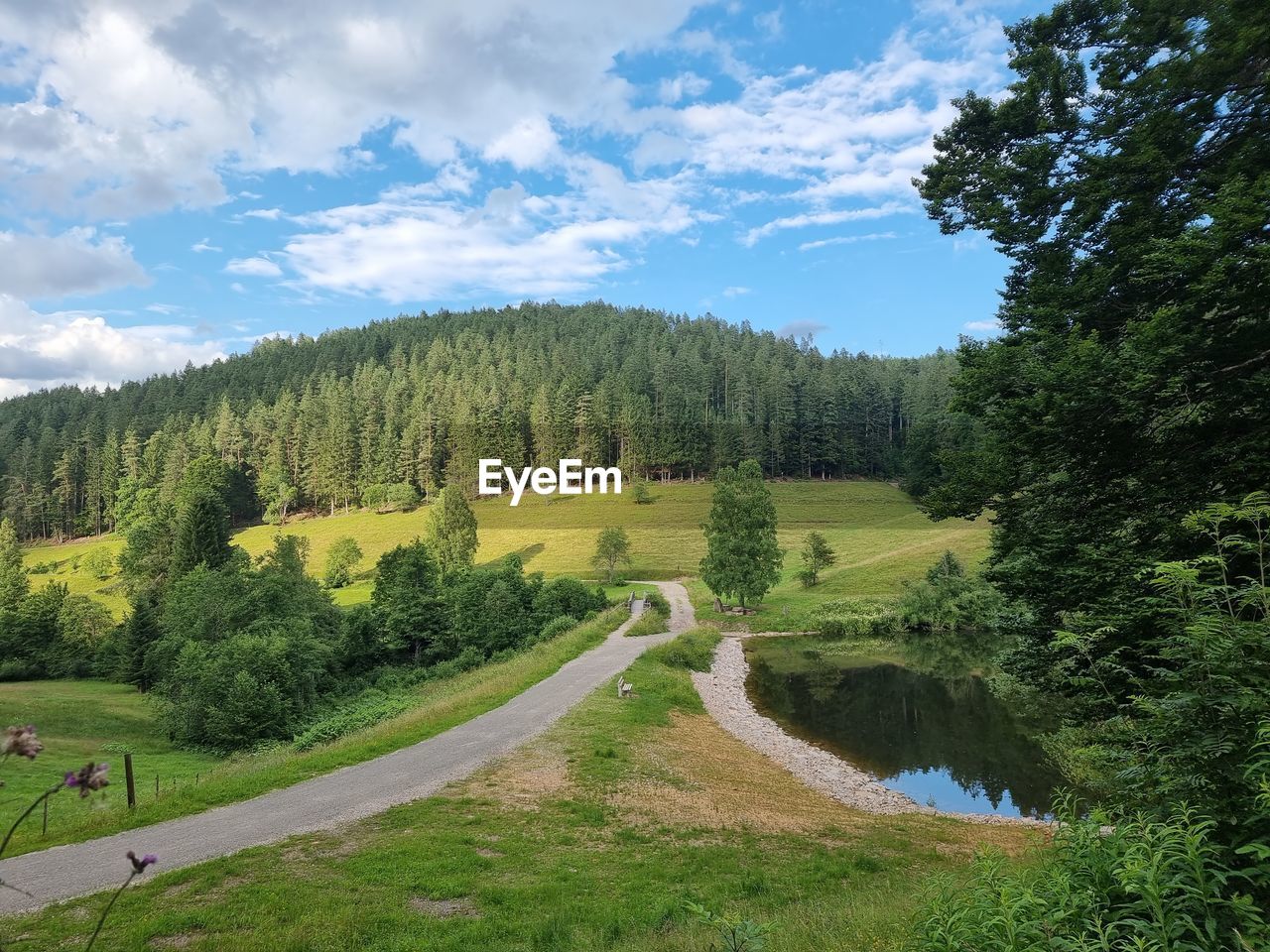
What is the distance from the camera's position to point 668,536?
291ft

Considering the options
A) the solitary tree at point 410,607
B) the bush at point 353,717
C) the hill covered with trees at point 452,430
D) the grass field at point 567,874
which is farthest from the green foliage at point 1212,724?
the hill covered with trees at point 452,430

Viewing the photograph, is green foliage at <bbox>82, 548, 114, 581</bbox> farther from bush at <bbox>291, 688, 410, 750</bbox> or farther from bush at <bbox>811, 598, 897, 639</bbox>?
bush at <bbox>811, 598, 897, 639</bbox>

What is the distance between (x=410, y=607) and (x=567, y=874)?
33974 millimetres

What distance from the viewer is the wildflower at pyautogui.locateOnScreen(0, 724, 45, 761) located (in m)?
2.17

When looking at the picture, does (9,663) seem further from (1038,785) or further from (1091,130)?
(1091,130)

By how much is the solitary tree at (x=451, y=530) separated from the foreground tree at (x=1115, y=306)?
56.2m

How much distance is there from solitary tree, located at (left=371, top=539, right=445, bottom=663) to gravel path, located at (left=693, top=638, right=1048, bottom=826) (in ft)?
58.5

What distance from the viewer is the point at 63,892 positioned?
10625 mm

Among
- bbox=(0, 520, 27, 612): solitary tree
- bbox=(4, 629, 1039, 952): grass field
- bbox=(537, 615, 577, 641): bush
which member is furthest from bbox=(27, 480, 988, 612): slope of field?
bbox=(4, 629, 1039, 952): grass field

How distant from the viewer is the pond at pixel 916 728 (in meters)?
22.0

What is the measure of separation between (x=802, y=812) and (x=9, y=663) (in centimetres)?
5353

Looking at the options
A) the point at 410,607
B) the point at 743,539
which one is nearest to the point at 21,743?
the point at 410,607

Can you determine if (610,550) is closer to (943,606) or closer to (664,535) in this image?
(664,535)

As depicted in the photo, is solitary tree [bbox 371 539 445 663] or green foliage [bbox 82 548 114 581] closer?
solitary tree [bbox 371 539 445 663]
